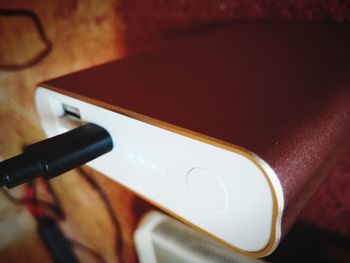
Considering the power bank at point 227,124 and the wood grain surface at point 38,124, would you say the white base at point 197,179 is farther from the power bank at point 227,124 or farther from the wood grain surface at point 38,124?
the wood grain surface at point 38,124

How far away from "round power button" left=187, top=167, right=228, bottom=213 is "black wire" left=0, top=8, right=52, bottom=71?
25.8 inches

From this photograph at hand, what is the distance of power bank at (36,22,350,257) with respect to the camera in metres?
0.22

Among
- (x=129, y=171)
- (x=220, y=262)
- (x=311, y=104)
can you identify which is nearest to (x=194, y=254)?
(x=220, y=262)

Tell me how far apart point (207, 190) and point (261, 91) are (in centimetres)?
11

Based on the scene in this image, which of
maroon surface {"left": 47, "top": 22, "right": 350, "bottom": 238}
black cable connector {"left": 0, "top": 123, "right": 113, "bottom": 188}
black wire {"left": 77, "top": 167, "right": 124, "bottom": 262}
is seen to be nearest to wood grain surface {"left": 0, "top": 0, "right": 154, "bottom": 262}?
black wire {"left": 77, "top": 167, "right": 124, "bottom": 262}

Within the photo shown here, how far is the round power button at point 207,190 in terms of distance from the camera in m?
0.24

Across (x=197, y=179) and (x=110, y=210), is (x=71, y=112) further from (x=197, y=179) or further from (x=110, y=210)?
(x=110, y=210)

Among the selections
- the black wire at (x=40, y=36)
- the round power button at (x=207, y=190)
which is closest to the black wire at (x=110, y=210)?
the black wire at (x=40, y=36)

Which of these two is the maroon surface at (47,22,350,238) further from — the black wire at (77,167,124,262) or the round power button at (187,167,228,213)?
the black wire at (77,167,124,262)

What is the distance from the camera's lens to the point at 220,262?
0.51m

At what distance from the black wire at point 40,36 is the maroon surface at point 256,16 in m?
0.22

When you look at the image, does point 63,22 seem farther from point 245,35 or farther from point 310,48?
point 310,48

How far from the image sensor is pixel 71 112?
38cm

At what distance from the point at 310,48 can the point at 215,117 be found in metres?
0.21
